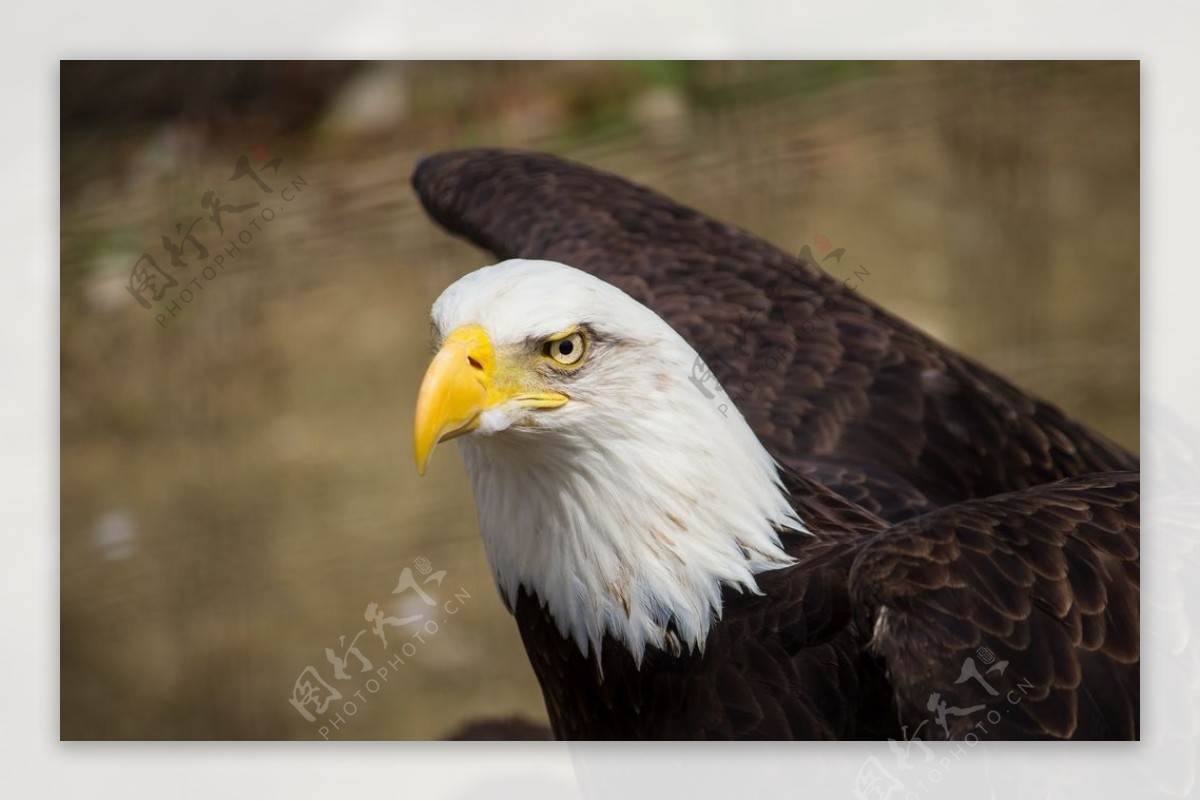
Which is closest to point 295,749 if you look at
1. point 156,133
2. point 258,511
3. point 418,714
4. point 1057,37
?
point 418,714

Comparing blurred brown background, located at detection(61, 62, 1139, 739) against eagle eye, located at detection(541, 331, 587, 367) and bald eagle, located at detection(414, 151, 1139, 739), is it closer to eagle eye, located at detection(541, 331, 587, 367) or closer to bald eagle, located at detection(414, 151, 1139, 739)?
bald eagle, located at detection(414, 151, 1139, 739)

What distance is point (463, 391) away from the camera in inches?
65.4

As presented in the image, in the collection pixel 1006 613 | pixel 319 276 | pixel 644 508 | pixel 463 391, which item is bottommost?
pixel 1006 613

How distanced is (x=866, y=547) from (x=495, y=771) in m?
0.86

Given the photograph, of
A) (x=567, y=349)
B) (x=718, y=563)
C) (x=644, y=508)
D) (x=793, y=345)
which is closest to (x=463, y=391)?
(x=567, y=349)

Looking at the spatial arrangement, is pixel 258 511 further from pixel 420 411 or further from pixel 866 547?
pixel 866 547

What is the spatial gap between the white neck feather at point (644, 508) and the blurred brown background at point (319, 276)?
576 mm

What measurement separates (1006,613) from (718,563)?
1.24 feet

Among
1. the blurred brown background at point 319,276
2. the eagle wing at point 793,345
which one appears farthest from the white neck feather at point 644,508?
the blurred brown background at point 319,276

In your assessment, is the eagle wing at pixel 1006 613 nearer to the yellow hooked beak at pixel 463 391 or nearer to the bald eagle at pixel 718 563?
the bald eagle at pixel 718 563

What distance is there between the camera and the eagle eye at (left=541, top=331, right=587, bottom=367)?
174cm

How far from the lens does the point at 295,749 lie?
231cm

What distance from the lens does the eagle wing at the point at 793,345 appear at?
7.64ft

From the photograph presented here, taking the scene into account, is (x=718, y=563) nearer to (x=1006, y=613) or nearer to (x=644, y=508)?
(x=644, y=508)
